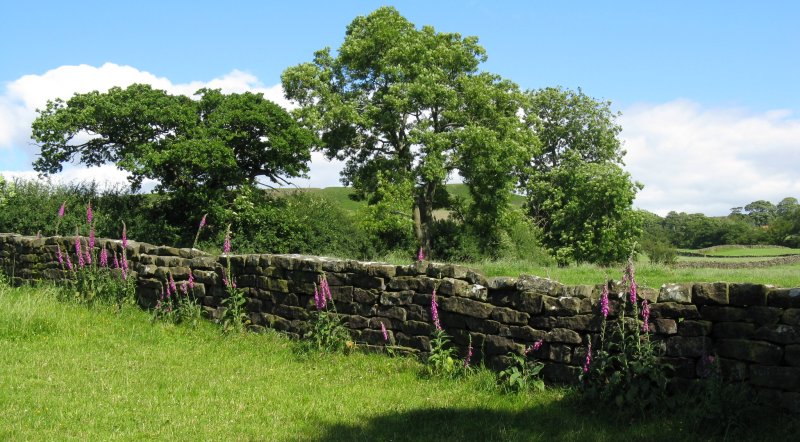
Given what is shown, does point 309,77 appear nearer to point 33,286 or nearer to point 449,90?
point 449,90

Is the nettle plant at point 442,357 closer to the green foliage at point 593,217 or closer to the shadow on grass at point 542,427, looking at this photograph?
the shadow on grass at point 542,427

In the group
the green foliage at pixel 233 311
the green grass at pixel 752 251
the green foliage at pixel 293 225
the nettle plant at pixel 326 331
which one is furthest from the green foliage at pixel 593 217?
the nettle plant at pixel 326 331

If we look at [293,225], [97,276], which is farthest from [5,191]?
[97,276]

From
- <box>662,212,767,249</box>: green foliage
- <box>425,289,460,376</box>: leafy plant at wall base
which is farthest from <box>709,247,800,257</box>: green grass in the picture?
<box>425,289,460,376</box>: leafy plant at wall base

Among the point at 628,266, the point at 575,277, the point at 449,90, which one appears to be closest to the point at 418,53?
the point at 449,90

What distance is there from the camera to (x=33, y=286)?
45.9ft

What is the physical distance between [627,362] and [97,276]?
32.1 feet

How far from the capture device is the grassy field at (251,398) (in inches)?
233

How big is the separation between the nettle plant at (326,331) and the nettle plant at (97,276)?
4252 mm

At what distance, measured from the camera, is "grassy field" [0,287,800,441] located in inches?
233

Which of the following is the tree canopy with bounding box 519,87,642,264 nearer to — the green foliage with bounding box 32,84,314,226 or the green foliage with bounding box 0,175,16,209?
the green foliage with bounding box 32,84,314,226

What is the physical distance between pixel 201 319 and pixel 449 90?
956 inches

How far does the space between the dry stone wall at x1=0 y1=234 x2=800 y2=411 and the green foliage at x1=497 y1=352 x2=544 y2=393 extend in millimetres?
138

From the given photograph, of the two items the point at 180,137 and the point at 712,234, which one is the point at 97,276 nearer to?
the point at 180,137
